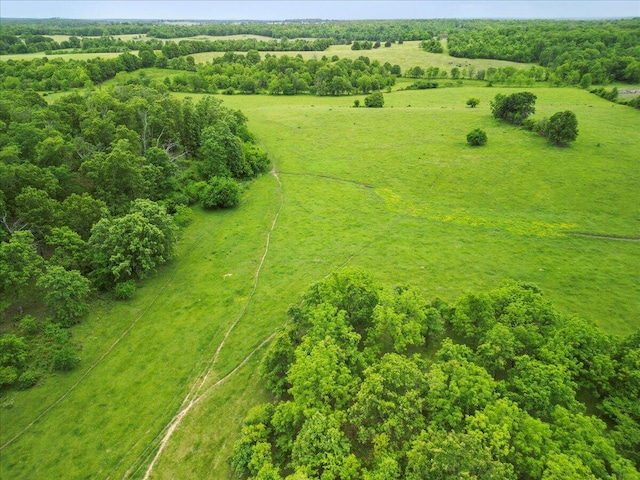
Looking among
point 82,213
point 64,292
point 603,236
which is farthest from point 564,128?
point 64,292

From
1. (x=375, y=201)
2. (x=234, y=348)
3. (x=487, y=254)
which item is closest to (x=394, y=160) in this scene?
(x=375, y=201)

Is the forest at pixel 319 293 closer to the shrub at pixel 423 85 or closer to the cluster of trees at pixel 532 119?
the cluster of trees at pixel 532 119

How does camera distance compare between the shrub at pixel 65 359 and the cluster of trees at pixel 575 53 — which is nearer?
the shrub at pixel 65 359

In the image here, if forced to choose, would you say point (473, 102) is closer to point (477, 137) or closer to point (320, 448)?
point (477, 137)

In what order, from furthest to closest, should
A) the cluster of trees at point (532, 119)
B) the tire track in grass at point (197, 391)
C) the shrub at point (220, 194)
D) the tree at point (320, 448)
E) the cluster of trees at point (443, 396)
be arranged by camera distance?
the cluster of trees at point (532, 119)
the shrub at point (220, 194)
the tire track in grass at point (197, 391)
the tree at point (320, 448)
the cluster of trees at point (443, 396)

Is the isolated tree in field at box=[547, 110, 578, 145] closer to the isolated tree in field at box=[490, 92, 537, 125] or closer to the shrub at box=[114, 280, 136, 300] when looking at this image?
the isolated tree in field at box=[490, 92, 537, 125]

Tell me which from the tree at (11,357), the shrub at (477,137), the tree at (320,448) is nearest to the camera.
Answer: the tree at (320,448)

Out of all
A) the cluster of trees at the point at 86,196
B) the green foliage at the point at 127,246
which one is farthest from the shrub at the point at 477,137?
the green foliage at the point at 127,246
